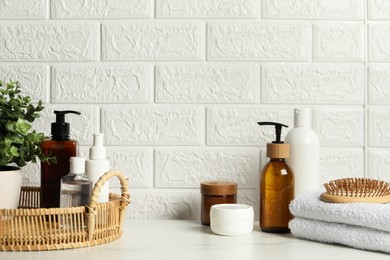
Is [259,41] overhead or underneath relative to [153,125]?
overhead

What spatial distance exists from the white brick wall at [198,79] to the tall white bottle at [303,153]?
0.10m

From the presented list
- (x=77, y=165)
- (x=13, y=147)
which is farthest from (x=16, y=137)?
(x=77, y=165)

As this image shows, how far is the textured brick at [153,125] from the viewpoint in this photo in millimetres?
1312

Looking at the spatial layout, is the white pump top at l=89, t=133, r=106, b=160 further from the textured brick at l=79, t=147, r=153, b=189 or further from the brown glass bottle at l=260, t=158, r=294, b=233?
the brown glass bottle at l=260, t=158, r=294, b=233

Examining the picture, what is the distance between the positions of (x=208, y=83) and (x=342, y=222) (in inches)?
18.1

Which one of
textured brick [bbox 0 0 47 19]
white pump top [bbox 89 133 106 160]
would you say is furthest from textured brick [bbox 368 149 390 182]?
textured brick [bbox 0 0 47 19]

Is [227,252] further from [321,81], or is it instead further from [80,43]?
[80,43]

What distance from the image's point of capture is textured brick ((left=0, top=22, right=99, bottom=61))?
1319 millimetres

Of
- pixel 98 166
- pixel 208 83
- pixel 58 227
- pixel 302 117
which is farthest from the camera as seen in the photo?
pixel 208 83

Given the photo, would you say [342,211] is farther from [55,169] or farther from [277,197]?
[55,169]

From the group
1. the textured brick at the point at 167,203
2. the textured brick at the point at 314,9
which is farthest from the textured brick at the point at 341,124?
the textured brick at the point at 167,203

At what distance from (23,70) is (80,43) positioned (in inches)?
5.8

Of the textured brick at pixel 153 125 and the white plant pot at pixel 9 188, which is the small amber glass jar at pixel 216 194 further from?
the white plant pot at pixel 9 188

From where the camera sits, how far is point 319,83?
1301mm
